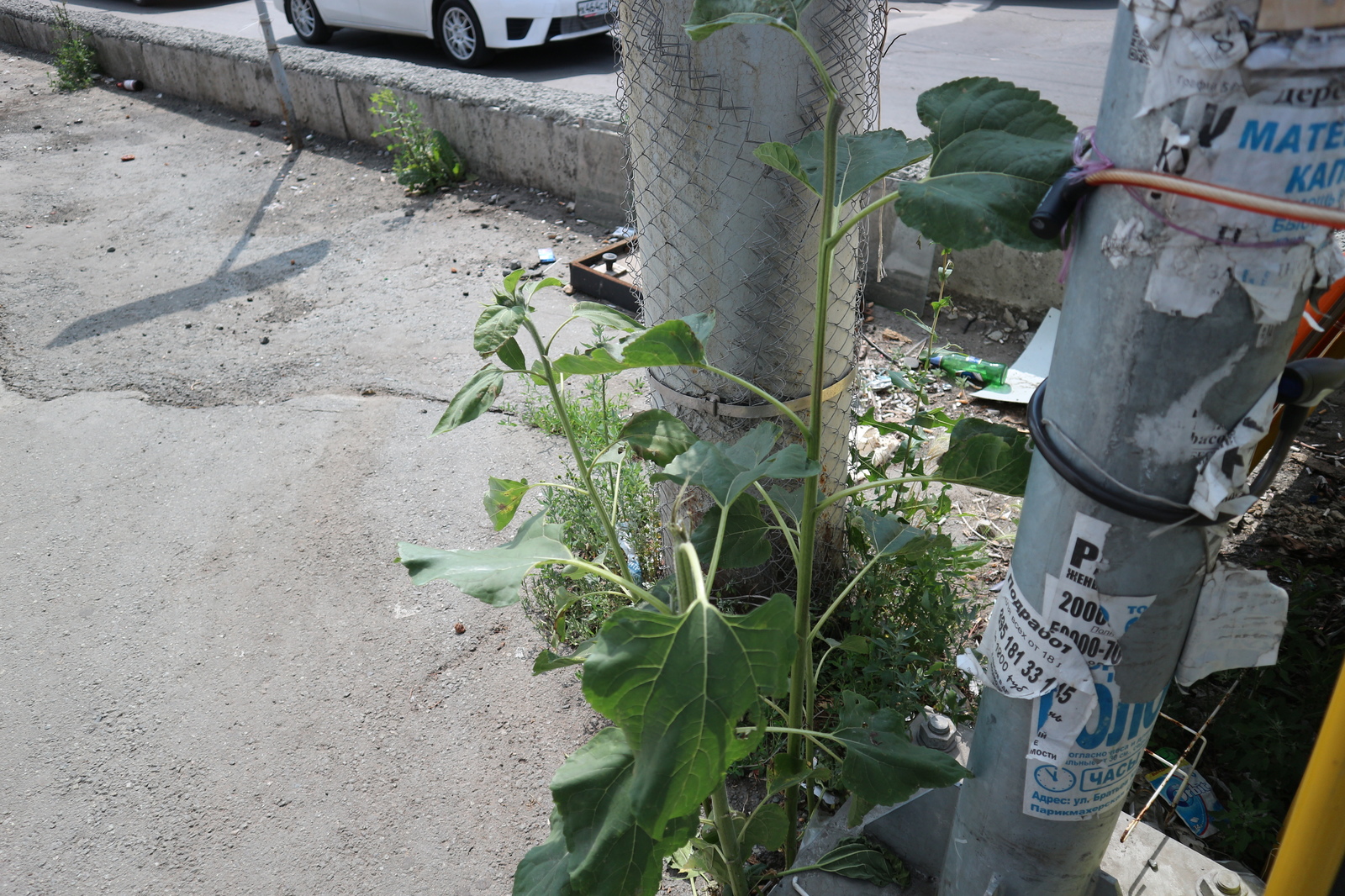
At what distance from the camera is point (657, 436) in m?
1.67

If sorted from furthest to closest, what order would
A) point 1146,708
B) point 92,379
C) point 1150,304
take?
point 92,379, point 1146,708, point 1150,304

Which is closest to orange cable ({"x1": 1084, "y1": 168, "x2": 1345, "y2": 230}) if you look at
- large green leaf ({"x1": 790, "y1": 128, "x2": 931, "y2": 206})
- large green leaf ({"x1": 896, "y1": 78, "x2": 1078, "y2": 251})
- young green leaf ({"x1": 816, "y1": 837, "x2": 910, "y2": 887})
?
large green leaf ({"x1": 896, "y1": 78, "x2": 1078, "y2": 251})

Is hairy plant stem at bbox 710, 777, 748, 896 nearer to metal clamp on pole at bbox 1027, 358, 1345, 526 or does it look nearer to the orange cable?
metal clamp on pole at bbox 1027, 358, 1345, 526

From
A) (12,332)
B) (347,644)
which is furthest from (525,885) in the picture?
(12,332)

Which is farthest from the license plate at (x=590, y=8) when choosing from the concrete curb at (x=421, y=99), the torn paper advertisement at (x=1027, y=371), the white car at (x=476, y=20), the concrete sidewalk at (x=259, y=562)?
the torn paper advertisement at (x=1027, y=371)

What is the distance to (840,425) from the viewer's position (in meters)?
2.45

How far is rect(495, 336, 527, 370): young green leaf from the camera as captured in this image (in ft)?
5.10

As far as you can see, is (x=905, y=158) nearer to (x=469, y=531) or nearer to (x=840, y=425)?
(x=840, y=425)

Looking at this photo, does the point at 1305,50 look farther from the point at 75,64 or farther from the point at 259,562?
the point at 75,64

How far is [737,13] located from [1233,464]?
835mm

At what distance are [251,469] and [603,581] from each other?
1989mm

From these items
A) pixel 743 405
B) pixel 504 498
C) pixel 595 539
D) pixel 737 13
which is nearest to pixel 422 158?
pixel 595 539

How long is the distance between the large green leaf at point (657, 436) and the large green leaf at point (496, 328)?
0.30 m

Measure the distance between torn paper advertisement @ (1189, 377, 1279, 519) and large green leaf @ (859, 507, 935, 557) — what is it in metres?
0.79
